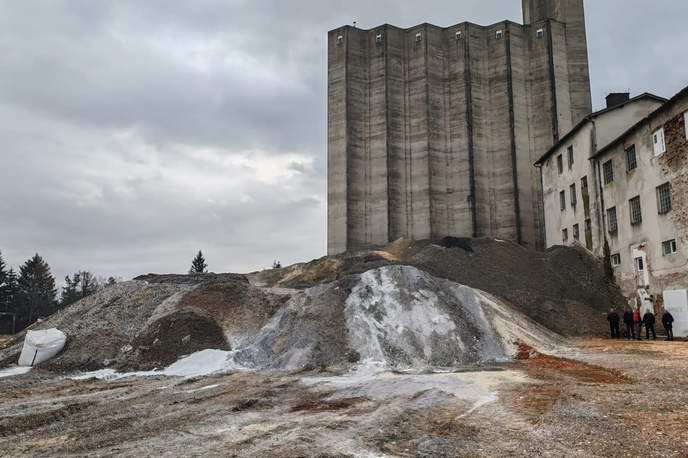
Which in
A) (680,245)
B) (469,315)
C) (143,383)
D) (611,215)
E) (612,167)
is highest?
(612,167)

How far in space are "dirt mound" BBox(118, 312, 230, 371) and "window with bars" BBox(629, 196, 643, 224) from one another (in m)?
20.5

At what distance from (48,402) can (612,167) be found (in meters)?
27.6

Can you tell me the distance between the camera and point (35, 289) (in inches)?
2362

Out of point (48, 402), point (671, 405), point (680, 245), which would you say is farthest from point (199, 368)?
point (680, 245)

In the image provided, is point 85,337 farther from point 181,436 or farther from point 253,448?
point 253,448

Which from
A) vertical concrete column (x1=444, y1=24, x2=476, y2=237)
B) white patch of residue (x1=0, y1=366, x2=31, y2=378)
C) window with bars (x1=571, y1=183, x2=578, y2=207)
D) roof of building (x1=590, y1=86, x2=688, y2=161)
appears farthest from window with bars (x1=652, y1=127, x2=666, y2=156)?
white patch of residue (x1=0, y1=366, x2=31, y2=378)

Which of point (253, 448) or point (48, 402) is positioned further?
point (48, 402)

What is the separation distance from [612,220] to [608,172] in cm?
276

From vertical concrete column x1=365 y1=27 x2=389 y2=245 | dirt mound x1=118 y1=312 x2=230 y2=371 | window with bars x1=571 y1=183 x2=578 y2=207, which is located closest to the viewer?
dirt mound x1=118 y1=312 x2=230 y2=371

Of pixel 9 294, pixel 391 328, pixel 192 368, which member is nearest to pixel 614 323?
pixel 391 328

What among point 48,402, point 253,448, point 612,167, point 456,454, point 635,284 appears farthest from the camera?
point 612,167

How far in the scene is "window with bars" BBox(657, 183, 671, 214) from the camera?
21844mm

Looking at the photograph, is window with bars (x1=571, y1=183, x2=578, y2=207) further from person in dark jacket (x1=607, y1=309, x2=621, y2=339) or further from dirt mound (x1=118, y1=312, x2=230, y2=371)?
dirt mound (x1=118, y1=312, x2=230, y2=371)

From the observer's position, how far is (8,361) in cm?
1812
